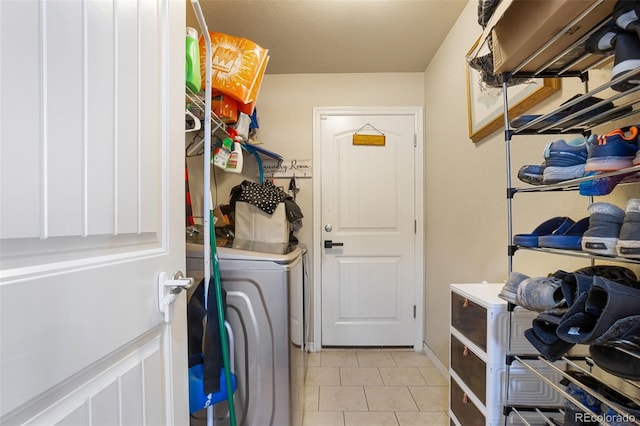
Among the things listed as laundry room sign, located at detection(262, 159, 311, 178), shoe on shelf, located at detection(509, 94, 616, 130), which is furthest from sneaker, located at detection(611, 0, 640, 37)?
laundry room sign, located at detection(262, 159, 311, 178)

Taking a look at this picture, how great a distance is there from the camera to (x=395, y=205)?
100 inches

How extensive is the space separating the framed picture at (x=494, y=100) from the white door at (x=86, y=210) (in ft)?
4.46

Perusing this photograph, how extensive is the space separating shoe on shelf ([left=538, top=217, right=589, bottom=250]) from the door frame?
5.66 feet

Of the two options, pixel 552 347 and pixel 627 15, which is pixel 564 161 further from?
pixel 552 347

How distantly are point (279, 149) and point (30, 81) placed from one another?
86.2 inches

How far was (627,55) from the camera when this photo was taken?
607mm

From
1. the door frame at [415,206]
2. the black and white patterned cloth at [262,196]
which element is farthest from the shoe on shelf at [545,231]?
the door frame at [415,206]

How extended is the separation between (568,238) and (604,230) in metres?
0.12

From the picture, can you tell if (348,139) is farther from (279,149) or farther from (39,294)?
(39,294)

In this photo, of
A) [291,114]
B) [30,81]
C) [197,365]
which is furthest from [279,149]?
[30,81]

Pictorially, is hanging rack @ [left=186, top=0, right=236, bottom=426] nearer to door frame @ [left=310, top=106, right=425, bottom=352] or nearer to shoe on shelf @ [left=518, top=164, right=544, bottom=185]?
shoe on shelf @ [left=518, top=164, right=544, bottom=185]

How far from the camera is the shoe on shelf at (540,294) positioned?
2.41 feet

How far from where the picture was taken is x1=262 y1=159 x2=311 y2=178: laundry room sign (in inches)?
99.2

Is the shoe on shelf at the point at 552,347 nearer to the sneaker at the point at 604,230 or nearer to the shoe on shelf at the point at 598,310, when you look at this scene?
the shoe on shelf at the point at 598,310
